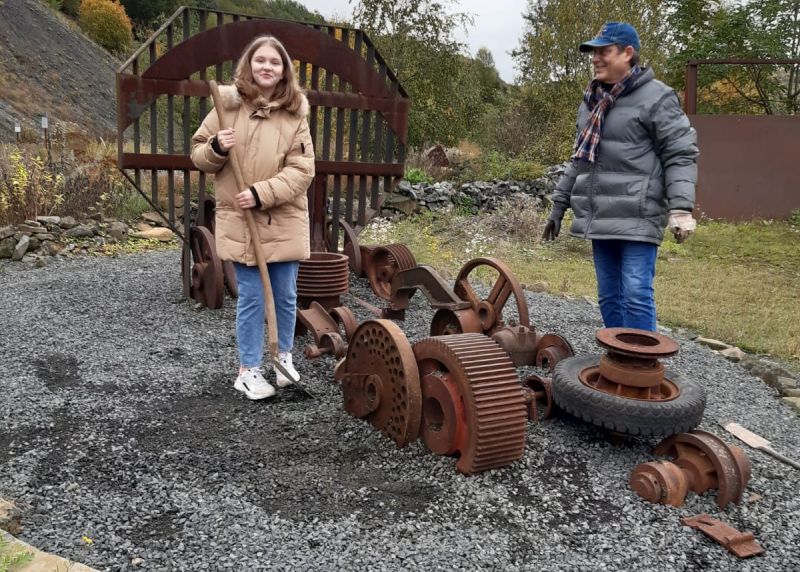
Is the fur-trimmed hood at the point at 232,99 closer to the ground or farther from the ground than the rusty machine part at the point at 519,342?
farther from the ground

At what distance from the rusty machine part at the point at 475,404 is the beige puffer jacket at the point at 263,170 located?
110cm

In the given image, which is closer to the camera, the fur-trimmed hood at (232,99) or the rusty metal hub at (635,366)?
the rusty metal hub at (635,366)

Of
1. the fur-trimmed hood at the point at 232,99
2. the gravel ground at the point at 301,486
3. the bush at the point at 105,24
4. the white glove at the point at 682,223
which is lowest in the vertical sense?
the gravel ground at the point at 301,486

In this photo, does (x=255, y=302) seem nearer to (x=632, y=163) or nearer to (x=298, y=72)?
(x=632, y=163)

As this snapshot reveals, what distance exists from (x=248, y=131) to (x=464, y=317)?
1724 millimetres

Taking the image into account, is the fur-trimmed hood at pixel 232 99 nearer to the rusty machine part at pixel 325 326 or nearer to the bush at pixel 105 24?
the rusty machine part at pixel 325 326

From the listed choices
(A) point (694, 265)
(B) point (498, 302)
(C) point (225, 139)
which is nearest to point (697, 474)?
(B) point (498, 302)

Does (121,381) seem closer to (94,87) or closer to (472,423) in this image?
(472,423)

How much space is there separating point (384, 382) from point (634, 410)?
1.08 metres

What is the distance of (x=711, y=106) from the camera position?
14.7 metres

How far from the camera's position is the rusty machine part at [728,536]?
7.91 feet

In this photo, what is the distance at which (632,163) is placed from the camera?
11.6 feet

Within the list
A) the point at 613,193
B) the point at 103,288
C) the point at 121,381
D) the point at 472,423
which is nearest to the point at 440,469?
the point at 472,423

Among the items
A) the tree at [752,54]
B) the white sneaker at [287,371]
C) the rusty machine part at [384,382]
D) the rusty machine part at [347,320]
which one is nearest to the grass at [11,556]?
the rusty machine part at [384,382]
